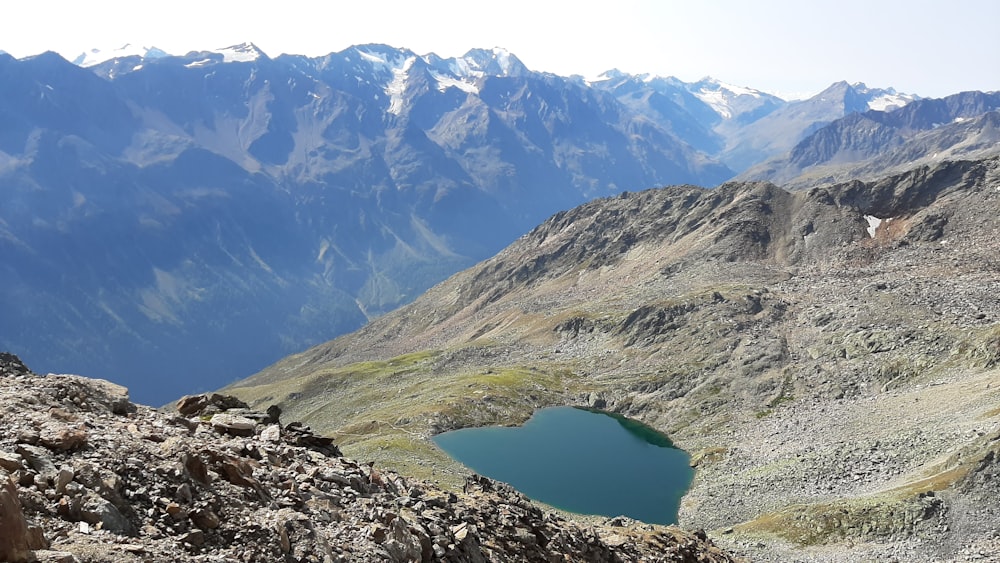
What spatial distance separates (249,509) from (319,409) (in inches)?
5485

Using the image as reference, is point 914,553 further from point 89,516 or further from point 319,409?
point 319,409

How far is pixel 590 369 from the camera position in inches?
5837

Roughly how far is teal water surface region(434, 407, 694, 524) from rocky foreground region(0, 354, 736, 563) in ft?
189

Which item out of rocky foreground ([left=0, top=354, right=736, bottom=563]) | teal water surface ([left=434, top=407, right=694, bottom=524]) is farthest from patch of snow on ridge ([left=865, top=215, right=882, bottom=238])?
rocky foreground ([left=0, top=354, right=736, bottom=563])

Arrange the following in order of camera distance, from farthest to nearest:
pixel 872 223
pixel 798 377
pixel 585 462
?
1. pixel 872 223
2. pixel 798 377
3. pixel 585 462

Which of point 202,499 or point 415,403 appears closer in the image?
point 202,499

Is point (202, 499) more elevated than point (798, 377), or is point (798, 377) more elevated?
point (798, 377)

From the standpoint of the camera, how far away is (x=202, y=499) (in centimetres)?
2145

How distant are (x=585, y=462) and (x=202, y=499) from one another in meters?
90.0

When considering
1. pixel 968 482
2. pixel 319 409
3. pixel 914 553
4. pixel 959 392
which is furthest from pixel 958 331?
pixel 319 409

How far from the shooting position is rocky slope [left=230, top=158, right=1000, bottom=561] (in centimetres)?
6450

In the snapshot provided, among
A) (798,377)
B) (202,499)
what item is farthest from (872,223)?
(202,499)

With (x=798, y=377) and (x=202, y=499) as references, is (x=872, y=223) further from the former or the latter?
(x=202, y=499)

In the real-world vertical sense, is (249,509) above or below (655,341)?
below
